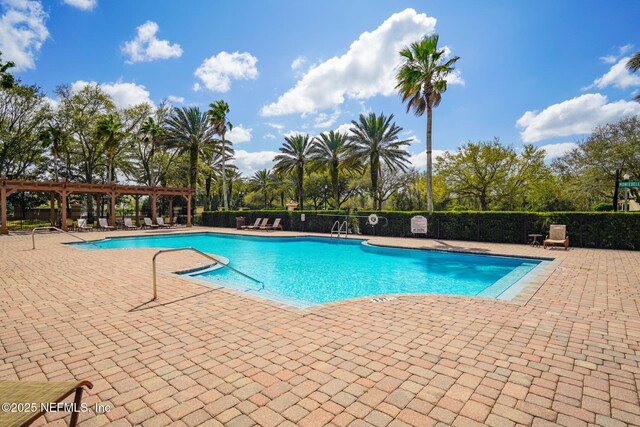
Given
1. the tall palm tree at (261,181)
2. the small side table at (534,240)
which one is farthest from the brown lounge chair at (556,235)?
the tall palm tree at (261,181)

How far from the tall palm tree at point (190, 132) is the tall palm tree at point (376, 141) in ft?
45.1

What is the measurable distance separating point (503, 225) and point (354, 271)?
8.63 m

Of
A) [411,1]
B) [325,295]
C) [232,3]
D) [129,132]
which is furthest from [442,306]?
[129,132]

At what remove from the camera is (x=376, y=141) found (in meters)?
23.8

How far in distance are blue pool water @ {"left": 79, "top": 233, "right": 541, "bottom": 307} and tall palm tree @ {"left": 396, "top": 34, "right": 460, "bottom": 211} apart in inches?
226

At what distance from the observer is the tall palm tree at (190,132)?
91.3ft

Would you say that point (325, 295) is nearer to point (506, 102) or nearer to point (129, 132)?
point (506, 102)

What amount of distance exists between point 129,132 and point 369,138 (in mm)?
24428

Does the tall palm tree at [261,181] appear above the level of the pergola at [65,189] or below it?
above

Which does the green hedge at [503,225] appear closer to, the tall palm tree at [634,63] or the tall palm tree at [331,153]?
the tall palm tree at [331,153]

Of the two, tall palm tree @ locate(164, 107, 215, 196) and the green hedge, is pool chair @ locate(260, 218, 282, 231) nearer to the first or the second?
the green hedge

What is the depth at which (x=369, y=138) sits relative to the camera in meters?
24.0

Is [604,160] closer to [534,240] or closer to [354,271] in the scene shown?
[534,240]

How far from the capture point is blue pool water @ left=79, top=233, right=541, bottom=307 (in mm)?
7660
